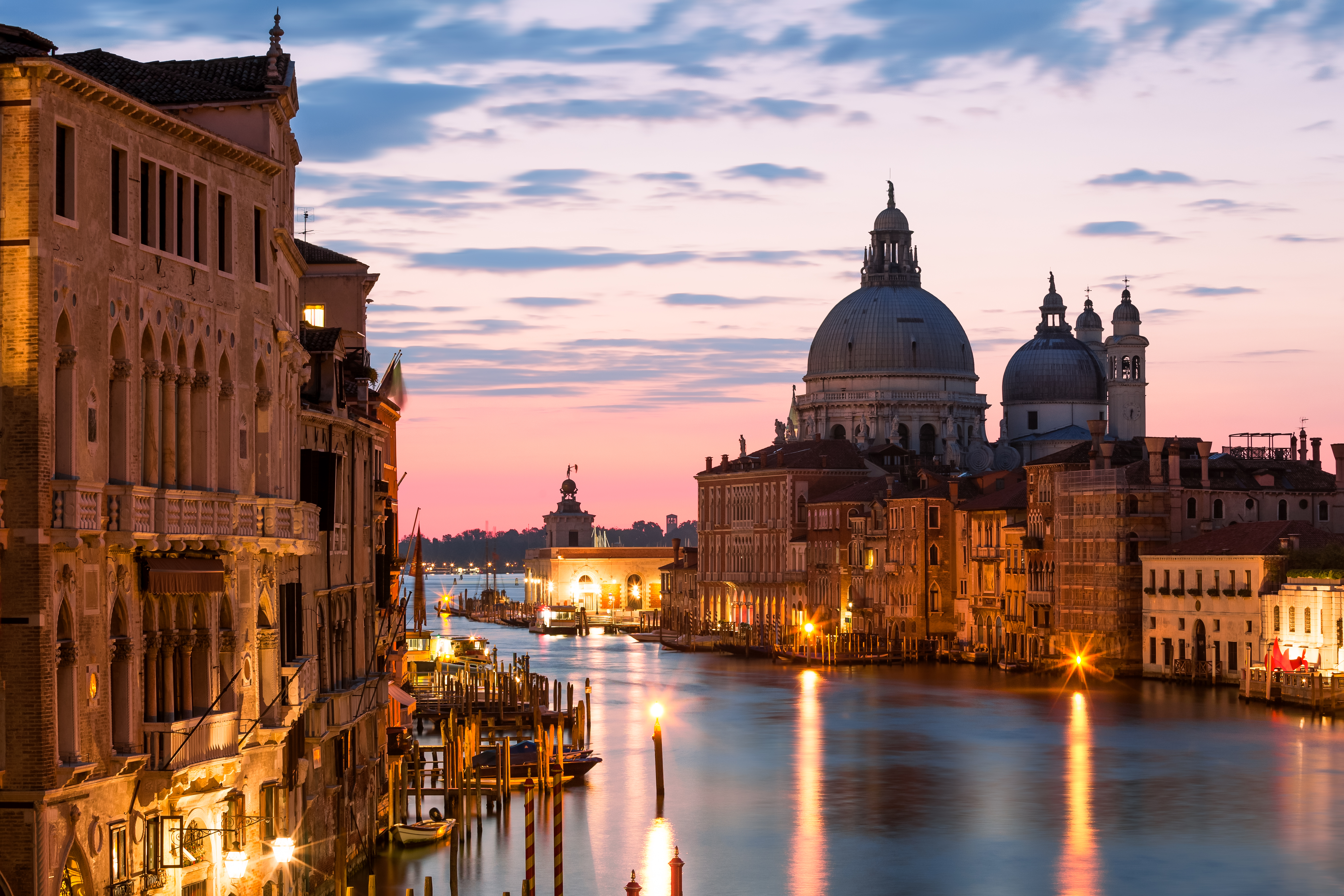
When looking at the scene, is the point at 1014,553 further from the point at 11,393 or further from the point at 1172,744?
the point at 11,393

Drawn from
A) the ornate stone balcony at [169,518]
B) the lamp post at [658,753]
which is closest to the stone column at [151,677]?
the ornate stone balcony at [169,518]

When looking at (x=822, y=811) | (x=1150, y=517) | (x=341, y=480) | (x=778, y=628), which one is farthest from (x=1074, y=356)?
(x=341, y=480)

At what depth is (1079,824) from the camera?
35156mm

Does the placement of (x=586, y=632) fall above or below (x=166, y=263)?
below

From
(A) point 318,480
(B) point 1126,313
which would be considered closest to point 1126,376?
(B) point 1126,313

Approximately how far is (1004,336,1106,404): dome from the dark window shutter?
85584mm

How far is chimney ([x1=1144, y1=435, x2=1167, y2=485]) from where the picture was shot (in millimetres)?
64875

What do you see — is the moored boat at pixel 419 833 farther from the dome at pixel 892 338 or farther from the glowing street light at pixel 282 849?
the dome at pixel 892 338

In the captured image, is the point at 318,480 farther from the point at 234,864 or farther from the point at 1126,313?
the point at 1126,313

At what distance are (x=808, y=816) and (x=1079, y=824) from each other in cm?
468

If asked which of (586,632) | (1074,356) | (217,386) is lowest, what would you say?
(586,632)

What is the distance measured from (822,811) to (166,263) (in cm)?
2270

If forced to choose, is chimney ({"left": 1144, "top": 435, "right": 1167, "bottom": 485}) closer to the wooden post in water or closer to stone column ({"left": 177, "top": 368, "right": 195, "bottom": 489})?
the wooden post in water

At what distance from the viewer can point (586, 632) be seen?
Result: 110312 mm
